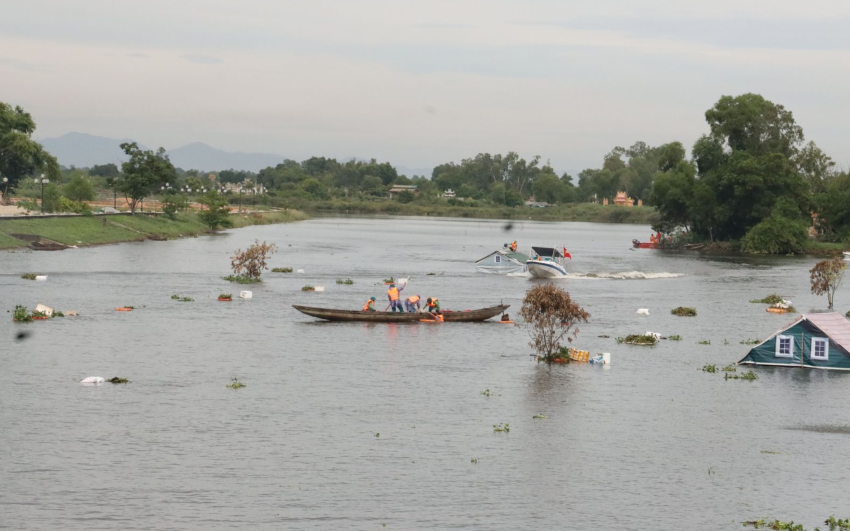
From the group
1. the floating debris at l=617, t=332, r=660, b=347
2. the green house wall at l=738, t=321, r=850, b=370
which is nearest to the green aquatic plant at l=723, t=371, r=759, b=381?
the green house wall at l=738, t=321, r=850, b=370

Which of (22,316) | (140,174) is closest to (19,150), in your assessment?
(140,174)

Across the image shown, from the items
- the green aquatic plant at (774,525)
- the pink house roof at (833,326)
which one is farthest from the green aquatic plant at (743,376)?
the green aquatic plant at (774,525)

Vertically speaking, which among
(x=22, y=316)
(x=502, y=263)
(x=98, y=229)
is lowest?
(x=22, y=316)

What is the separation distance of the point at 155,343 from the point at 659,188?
111m

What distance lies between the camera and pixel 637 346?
170 feet

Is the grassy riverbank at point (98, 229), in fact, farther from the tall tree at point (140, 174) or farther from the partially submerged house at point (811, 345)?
the partially submerged house at point (811, 345)

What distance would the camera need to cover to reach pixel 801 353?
44.8 m

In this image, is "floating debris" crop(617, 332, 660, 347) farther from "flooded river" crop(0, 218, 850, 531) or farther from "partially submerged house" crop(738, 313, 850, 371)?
"partially submerged house" crop(738, 313, 850, 371)

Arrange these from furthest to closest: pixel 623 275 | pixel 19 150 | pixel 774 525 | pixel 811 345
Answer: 1. pixel 19 150
2. pixel 623 275
3. pixel 811 345
4. pixel 774 525

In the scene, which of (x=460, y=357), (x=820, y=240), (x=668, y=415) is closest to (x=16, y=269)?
(x=460, y=357)

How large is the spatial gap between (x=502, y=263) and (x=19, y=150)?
241ft

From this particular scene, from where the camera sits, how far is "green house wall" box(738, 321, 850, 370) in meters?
44.1

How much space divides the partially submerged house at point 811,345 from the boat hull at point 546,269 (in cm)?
4822

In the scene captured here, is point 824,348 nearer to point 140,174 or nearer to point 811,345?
point 811,345
